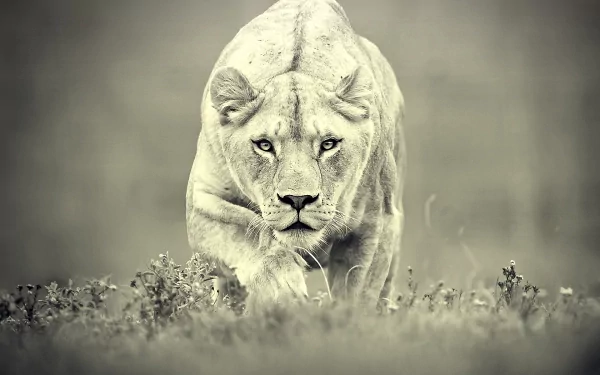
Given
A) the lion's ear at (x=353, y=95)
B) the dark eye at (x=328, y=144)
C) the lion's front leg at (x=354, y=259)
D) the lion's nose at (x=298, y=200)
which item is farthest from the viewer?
the lion's front leg at (x=354, y=259)

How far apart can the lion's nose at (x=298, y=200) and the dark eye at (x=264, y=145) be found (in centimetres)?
31

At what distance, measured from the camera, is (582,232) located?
9.18 metres

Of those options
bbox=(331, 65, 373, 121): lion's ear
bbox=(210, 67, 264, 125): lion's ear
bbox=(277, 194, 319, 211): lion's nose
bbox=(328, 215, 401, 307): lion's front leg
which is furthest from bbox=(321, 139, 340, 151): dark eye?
bbox=(328, 215, 401, 307): lion's front leg

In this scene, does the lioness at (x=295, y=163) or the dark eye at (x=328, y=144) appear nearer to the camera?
the lioness at (x=295, y=163)

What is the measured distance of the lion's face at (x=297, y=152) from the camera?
565 cm

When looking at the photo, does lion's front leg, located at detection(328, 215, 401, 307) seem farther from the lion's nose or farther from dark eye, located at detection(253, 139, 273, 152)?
dark eye, located at detection(253, 139, 273, 152)

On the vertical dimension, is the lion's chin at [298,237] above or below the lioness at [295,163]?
below

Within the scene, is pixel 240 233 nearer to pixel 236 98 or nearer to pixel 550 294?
pixel 236 98

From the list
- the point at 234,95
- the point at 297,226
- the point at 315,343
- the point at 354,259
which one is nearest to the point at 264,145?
the point at 234,95

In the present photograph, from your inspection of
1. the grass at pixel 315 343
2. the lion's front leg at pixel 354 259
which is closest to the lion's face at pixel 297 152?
the lion's front leg at pixel 354 259

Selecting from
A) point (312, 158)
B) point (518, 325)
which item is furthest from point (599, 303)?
point (312, 158)

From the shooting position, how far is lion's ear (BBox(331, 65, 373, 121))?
19.5 ft

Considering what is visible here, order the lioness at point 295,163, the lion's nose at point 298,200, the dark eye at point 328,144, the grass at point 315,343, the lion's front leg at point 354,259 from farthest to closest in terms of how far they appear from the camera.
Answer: the lion's front leg at point 354,259 < the dark eye at point 328,144 < the lioness at point 295,163 < the lion's nose at point 298,200 < the grass at point 315,343

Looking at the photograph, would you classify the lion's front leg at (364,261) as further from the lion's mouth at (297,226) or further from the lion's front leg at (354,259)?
the lion's mouth at (297,226)
